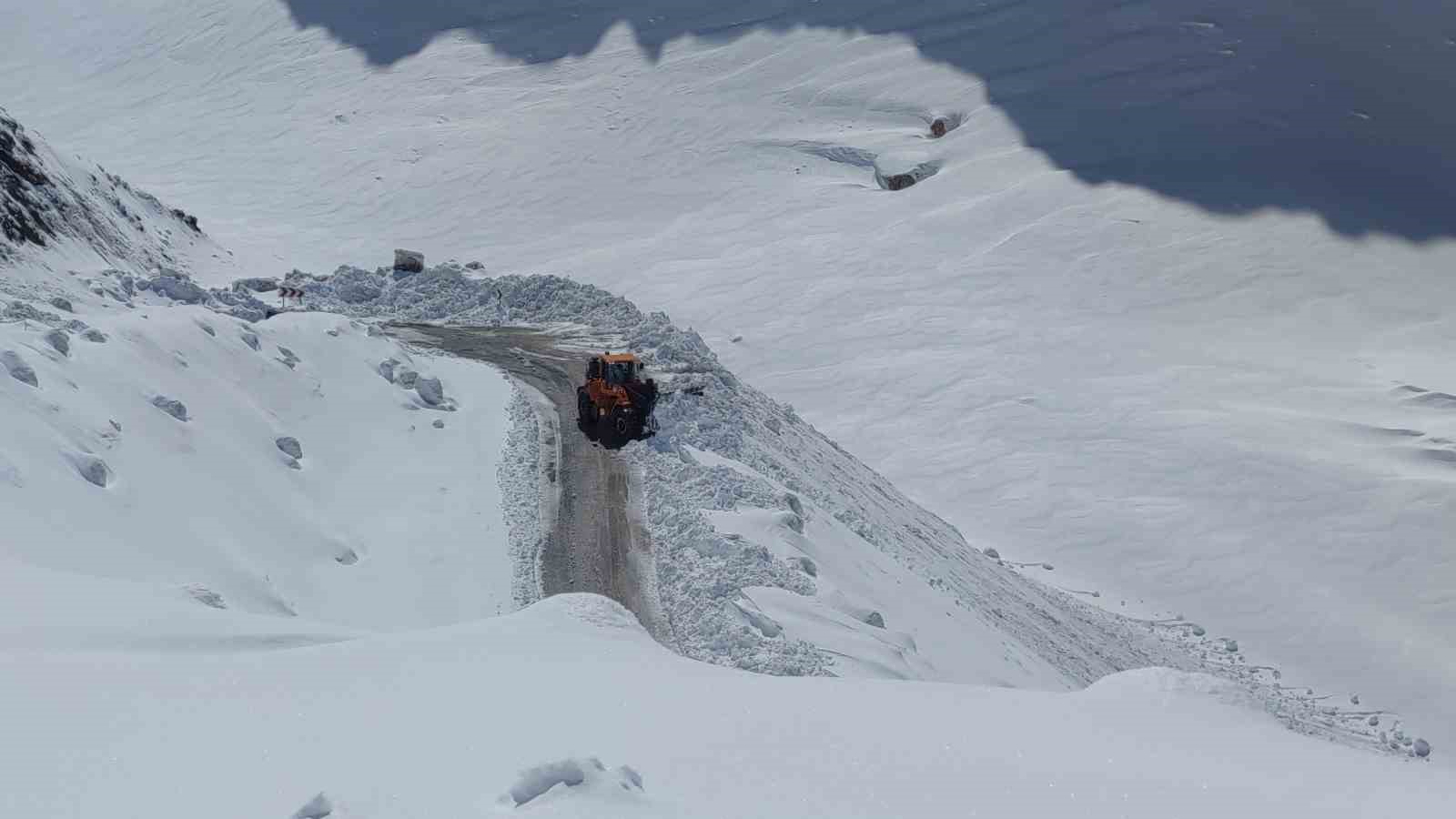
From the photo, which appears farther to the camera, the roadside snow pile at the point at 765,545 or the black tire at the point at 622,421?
the black tire at the point at 622,421

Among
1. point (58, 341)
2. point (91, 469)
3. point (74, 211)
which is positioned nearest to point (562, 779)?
point (91, 469)

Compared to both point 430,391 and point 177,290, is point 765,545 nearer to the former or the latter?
point 430,391

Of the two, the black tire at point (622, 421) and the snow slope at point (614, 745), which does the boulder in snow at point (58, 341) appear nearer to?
the black tire at point (622, 421)

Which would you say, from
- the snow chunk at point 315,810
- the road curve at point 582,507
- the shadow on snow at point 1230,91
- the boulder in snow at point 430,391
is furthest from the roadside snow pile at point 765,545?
the shadow on snow at point 1230,91

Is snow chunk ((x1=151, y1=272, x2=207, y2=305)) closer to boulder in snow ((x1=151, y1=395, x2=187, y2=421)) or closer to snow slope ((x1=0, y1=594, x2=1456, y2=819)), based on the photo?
boulder in snow ((x1=151, y1=395, x2=187, y2=421))

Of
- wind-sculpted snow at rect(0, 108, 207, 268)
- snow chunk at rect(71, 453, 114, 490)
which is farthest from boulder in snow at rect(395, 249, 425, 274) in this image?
snow chunk at rect(71, 453, 114, 490)
